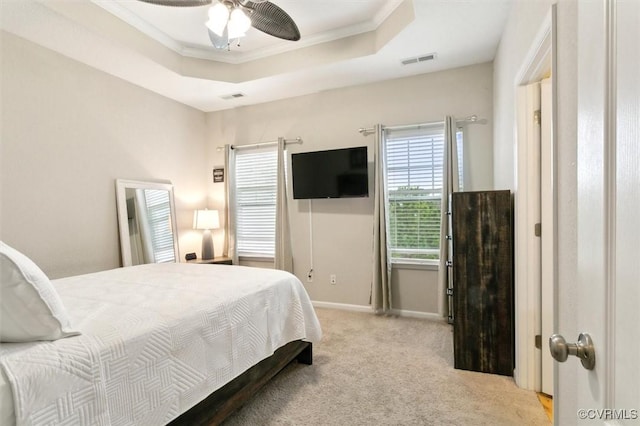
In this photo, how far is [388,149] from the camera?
3682 millimetres

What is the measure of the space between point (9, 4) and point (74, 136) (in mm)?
1083

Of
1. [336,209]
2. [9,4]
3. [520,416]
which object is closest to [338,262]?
[336,209]

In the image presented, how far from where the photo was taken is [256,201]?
4.43m

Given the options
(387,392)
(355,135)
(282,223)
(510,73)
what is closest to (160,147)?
(282,223)

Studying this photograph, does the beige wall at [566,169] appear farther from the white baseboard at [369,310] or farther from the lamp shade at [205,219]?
the lamp shade at [205,219]

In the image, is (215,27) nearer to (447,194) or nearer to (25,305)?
(25,305)

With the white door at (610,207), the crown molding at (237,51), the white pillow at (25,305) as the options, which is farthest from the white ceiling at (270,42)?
the white pillow at (25,305)

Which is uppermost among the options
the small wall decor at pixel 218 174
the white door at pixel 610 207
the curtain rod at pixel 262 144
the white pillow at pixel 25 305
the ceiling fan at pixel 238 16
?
the ceiling fan at pixel 238 16

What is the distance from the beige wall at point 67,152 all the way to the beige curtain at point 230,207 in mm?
825

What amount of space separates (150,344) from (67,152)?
8.59 feet

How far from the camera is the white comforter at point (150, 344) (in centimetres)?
102

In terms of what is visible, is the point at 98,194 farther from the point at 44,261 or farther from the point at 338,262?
the point at 338,262

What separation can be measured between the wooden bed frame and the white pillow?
2.15ft

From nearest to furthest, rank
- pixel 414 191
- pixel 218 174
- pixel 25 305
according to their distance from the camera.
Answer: pixel 25 305 → pixel 414 191 → pixel 218 174
